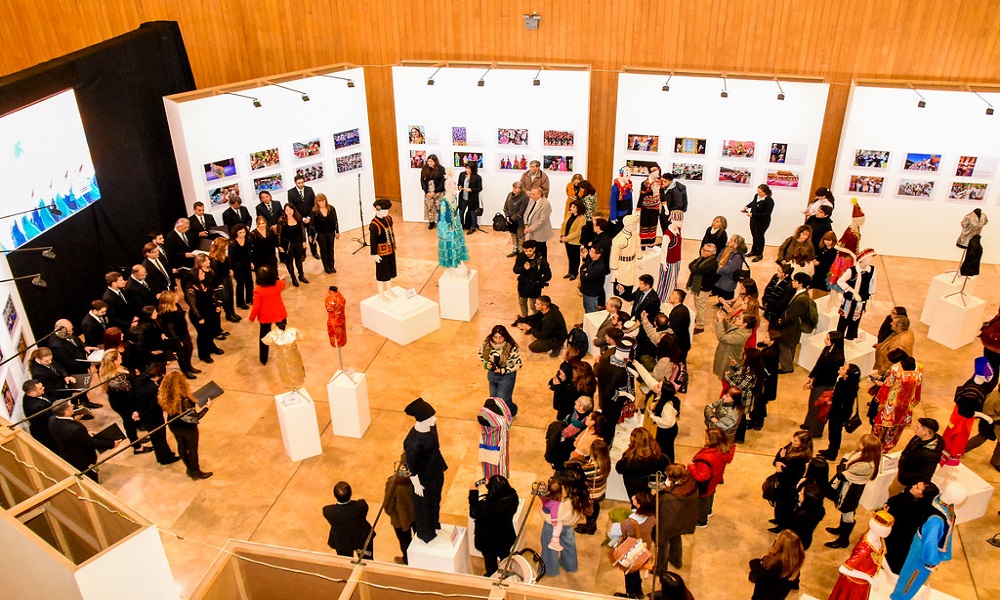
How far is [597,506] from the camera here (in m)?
7.82

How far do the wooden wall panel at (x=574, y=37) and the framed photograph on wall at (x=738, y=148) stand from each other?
142cm

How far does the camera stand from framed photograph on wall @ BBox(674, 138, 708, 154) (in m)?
13.9

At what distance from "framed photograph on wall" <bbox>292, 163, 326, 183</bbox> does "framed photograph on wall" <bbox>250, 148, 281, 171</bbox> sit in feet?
1.42

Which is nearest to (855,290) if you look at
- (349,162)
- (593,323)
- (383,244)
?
(593,323)

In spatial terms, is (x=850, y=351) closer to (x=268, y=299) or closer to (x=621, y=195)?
(x=621, y=195)

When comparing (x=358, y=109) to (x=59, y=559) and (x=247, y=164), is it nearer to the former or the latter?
(x=247, y=164)

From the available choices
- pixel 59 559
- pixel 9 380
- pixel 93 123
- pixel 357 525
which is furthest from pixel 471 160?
pixel 59 559

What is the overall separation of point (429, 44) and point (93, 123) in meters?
6.08

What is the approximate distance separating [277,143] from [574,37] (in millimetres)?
5647

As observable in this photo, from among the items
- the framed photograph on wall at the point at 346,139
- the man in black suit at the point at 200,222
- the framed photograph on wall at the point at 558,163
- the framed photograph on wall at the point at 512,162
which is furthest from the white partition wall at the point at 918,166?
the man in black suit at the point at 200,222

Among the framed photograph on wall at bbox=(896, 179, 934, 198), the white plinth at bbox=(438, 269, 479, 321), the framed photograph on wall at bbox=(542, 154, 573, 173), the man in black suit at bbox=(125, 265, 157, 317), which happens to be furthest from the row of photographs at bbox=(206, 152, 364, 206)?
the framed photograph on wall at bbox=(896, 179, 934, 198)

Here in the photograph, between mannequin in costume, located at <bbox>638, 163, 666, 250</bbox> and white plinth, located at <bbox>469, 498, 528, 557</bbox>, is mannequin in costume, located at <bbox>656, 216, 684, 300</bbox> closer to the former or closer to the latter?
mannequin in costume, located at <bbox>638, 163, 666, 250</bbox>

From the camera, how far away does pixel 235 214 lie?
1245cm

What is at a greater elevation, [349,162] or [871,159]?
[871,159]
